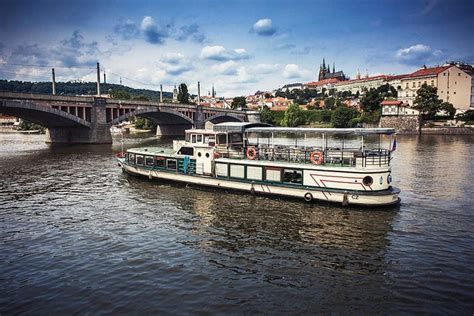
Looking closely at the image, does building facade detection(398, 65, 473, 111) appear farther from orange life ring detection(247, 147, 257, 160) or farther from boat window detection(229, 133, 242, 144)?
orange life ring detection(247, 147, 257, 160)

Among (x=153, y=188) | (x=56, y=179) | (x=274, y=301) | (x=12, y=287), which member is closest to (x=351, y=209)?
(x=274, y=301)

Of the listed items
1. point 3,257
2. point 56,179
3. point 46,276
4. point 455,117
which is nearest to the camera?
point 46,276

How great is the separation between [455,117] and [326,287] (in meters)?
124

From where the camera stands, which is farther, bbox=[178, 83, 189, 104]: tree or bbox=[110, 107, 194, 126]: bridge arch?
bbox=[178, 83, 189, 104]: tree

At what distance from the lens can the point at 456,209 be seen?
89.6ft

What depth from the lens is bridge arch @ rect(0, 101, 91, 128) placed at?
6064 cm

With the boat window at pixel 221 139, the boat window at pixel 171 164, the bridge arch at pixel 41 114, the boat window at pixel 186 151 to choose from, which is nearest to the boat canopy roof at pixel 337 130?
the boat window at pixel 221 139

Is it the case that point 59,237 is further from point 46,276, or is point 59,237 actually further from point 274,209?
point 274,209

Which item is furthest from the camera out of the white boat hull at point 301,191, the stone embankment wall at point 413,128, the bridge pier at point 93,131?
the stone embankment wall at point 413,128

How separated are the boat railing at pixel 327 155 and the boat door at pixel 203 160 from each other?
1414 mm

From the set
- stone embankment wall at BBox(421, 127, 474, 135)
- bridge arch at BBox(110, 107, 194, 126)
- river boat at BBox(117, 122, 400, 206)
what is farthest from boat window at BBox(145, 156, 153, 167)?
stone embankment wall at BBox(421, 127, 474, 135)

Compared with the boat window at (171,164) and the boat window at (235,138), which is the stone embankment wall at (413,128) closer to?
the boat window at (235,138)

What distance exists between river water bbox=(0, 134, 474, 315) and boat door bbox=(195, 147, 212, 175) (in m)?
2.03

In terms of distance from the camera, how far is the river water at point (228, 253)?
48.3 ft
